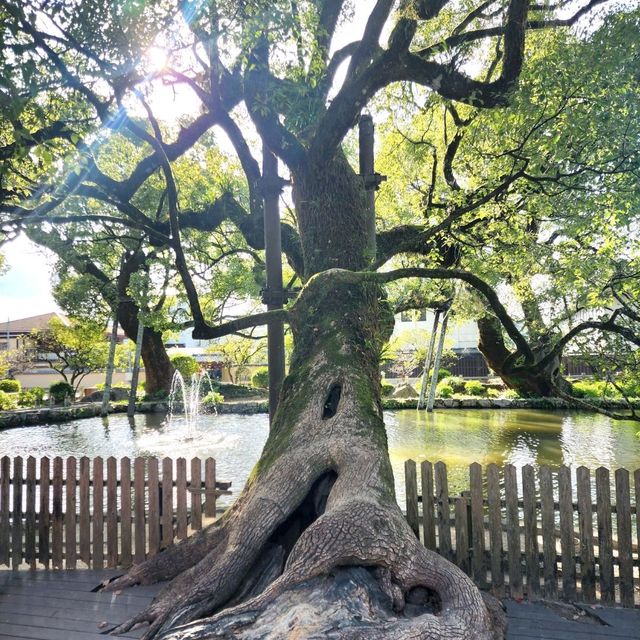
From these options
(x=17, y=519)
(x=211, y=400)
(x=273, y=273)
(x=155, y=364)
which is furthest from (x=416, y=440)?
(x=155, y=364)

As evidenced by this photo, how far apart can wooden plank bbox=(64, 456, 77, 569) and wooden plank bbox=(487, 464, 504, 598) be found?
13.3 ft

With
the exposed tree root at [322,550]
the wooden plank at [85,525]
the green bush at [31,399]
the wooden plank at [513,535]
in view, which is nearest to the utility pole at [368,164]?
the exposed tree root at [322,550]

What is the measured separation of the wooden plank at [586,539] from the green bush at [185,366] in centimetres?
2415

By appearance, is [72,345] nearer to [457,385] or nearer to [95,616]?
[457,385]

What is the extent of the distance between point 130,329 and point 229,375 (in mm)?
10606

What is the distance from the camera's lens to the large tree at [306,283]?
2881 millimetres

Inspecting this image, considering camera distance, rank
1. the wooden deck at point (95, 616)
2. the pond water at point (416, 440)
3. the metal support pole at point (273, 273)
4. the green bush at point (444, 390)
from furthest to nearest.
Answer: the green bush at point (444, 390)
the pond water at point (416, 440)
the metal support pole at point (273, 273)
the wooden deck at point (95, 616)

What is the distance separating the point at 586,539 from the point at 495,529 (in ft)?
2.44

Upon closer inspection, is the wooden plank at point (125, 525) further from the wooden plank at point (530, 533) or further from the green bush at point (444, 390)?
the green bush at point (444, 390)

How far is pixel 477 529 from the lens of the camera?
4484 mm

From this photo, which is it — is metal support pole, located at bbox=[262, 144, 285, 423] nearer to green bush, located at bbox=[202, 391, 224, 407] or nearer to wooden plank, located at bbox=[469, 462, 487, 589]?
wooden plank, located at bbox=[469, 462, 487, 589]

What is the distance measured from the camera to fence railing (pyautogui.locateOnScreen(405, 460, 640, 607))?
4.17 meters

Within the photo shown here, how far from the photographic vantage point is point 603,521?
423 centimetres

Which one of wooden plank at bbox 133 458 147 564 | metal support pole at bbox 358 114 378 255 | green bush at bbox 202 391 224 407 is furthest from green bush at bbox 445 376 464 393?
wooden plank at bbox 133 458 147 564
